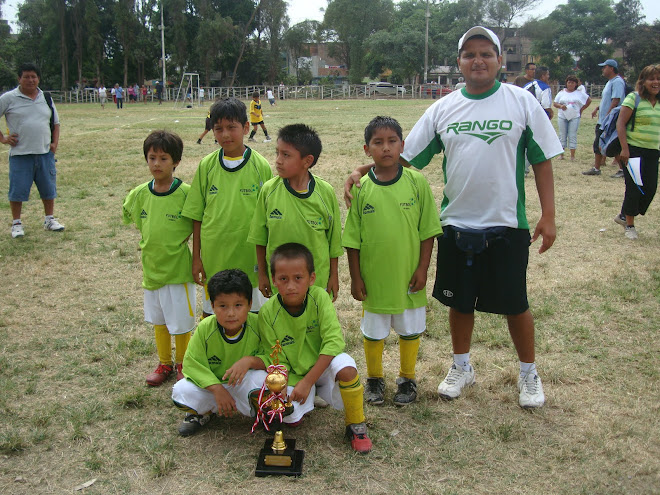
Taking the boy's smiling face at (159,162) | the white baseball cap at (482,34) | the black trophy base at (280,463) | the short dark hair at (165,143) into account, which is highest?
the white baseball cap at (482,34)

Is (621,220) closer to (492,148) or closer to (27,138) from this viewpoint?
(492,148)

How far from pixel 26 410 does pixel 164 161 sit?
1.67 meters

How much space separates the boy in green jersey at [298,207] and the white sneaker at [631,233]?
16.1 feet

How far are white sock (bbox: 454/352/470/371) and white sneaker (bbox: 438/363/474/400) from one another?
0.02 m

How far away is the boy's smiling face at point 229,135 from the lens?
138 inches

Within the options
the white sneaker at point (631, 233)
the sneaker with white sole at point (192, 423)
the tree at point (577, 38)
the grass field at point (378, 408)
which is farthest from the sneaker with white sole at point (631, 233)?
the tree at point (577, 38)

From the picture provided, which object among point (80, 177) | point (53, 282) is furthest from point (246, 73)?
Answer: point (53, 282)

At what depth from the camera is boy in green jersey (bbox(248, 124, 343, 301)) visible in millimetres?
3271

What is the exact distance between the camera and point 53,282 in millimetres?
5750

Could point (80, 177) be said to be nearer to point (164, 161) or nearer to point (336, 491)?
point (164, 161)

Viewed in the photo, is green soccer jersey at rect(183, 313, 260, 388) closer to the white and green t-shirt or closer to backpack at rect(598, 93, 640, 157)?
the white and green t-shirt

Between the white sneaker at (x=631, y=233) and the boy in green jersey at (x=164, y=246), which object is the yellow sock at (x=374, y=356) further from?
the white sneaker at (x=631, y=233)

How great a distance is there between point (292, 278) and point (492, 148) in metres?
1.28

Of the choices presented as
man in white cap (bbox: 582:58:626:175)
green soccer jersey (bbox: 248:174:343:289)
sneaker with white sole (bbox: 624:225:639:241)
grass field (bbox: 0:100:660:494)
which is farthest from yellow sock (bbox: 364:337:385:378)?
man in white cap (bbox: 582:58:626:175)
